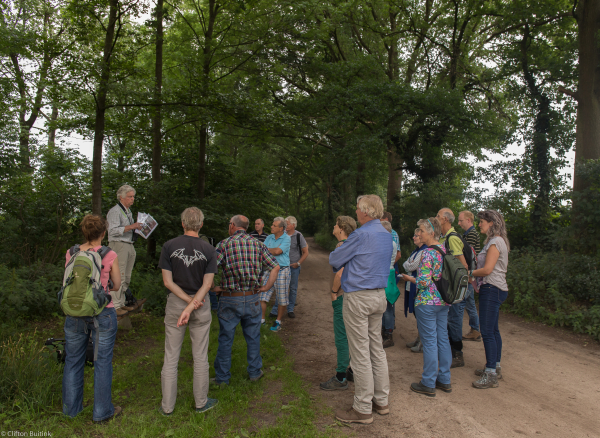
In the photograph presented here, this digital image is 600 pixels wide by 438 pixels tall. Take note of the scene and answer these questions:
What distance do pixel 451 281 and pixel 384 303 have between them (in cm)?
93

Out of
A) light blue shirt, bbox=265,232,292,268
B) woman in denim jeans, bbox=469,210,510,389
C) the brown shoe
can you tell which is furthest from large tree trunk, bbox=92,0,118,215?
woman in denim jeans, bbox=469,210,510,389

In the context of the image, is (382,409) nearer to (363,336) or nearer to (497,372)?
(363,336)

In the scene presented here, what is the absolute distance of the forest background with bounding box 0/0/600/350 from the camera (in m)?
8.32

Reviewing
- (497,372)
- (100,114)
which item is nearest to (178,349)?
(497,372)

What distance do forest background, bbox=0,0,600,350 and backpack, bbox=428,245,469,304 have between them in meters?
4.51

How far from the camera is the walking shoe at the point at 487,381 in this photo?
4.54 meters

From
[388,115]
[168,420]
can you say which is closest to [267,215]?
[388,115]

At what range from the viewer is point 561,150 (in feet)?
41.2

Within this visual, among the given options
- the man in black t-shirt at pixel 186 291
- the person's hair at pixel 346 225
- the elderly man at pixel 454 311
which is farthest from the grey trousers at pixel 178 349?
the elderly man at pixel 454 311

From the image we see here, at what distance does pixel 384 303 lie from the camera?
12.8 feet

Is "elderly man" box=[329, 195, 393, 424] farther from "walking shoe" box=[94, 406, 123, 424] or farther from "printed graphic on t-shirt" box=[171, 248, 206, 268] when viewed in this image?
"walking shoe" box=[94, 406, 123, 424]

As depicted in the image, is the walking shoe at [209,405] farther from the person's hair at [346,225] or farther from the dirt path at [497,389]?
the person's hair at [346,225]

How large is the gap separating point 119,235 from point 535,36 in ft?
51.3

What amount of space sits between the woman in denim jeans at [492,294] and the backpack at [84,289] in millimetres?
4171
